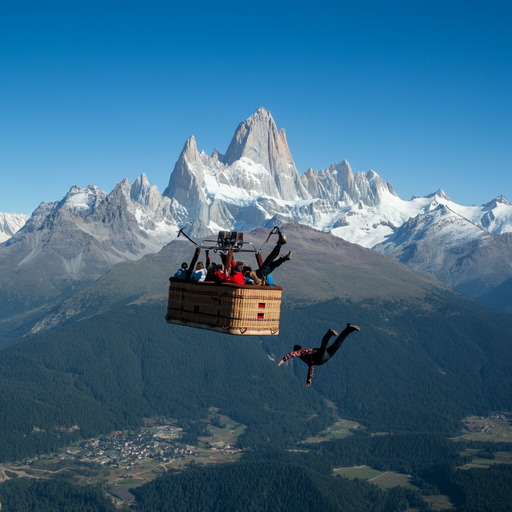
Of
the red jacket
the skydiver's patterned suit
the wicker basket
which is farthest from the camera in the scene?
the red jacket

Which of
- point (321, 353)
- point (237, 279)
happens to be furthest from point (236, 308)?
point (321, 353)

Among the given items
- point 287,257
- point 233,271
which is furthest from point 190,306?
point 287,257

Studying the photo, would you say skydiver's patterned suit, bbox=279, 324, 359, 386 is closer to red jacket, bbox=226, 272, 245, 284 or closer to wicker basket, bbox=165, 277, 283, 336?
wicker basket, bbox=165, 277, 283, 336

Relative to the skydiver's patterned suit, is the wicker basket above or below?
above

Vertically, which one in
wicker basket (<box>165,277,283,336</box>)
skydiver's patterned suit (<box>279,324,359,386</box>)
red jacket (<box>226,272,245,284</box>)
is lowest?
skydiver's patterned suit (<box>279,324,359,386</box>)

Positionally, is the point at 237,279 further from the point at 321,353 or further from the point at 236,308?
the point at 321,353

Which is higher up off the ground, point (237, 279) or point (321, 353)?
point (237, 279)

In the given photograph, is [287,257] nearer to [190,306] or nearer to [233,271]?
[233,271]

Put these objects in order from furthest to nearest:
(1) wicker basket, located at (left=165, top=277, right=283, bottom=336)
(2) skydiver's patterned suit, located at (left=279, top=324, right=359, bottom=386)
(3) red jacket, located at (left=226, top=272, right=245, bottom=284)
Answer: (3) red jacket, located at (left=226, top=272, right=245, bottom=284) → (2) skydiver's patterned suit, located at (left=279, top=324, right=359, bottom=386) → (1) wicker basket, located at (left=165, top=277, right=283, bottom=336)

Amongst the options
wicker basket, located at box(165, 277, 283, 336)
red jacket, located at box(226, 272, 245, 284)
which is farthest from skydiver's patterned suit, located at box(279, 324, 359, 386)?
red jacket, located at box(226, 272, 245, 284)
